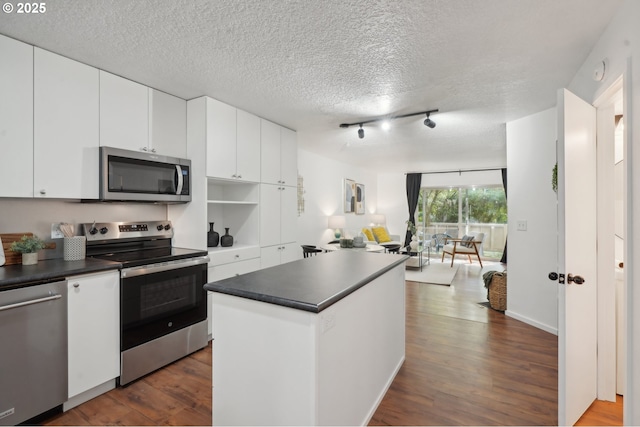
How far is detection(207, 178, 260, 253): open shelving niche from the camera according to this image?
3449mm

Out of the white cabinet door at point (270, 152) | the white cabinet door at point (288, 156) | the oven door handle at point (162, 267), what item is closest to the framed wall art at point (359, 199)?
the white cabinet door at point (288, 156)

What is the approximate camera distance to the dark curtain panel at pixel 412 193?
8.72 meters

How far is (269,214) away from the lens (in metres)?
3.60

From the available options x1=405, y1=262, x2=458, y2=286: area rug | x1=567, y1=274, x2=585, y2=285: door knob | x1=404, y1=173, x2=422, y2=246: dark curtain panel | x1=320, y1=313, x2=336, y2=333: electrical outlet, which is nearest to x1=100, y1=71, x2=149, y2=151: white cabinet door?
x1=320, y1=313, x2=336, y2=333: electrical outlet

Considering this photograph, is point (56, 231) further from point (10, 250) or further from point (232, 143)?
point (232, 143)

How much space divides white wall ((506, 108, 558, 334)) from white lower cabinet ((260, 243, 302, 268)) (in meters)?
2.72

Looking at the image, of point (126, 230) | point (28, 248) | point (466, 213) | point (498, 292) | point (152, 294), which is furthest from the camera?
point (466, 213)

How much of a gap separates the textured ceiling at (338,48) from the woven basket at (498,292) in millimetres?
2071

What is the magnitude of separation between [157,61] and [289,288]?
1.97m

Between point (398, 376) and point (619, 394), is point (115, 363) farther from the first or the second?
Answer: point (619, 394)

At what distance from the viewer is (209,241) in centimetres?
319

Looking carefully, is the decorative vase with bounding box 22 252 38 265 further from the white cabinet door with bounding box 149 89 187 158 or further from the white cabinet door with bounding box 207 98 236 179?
the white cabinet door with bounding box 207 98 236 179

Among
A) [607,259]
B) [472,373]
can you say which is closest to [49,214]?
[472,373]

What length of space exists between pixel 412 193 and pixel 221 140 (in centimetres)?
687
